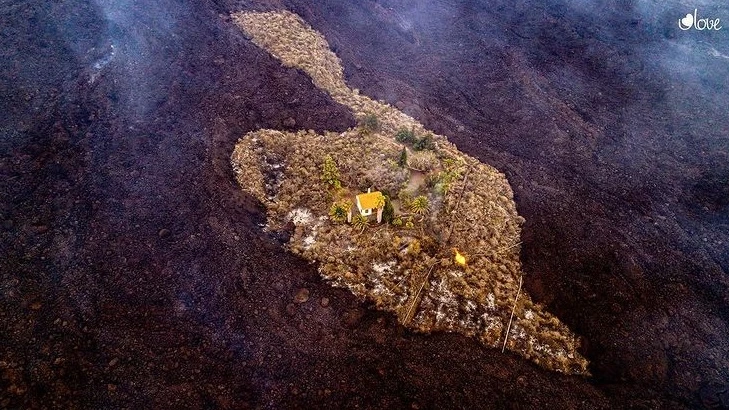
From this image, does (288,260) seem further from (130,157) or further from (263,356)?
(130,157)

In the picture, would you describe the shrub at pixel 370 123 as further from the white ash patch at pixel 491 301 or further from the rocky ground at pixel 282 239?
the white ash patch at pixel 491 301

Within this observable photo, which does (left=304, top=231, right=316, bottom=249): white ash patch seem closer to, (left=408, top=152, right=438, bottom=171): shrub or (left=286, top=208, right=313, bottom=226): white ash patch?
(left=286, top=208, right=313, bottom=226): white ash patch

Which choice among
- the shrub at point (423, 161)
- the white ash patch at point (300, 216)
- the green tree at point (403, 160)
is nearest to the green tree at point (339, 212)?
the white ash patch at point (300, 216)

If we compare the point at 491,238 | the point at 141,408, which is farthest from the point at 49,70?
the point at 491,238

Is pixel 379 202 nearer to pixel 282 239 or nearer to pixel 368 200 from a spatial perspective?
pixel 368 200

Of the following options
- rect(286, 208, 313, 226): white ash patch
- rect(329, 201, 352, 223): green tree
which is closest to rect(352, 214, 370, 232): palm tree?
rect(329, 201, 352, 223): green tree

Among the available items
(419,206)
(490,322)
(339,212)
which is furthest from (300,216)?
(490,322)
